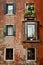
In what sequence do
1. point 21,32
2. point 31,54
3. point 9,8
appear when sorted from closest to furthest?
point 31,54 < point 21,32 < point 9,8

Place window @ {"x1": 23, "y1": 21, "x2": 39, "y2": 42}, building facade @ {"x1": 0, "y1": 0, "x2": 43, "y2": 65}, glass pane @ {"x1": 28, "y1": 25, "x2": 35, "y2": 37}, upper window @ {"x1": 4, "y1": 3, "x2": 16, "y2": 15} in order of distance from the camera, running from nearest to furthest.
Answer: building facade @ {"x1": 0, "y1": 0, "x2": 43, "y2": 65}, window @ {"x1": 23, "y1": 21, "x2": 39, "y2": 42}, glass pane @ {"x1": 28, "y1": 25, "x2": 35, "y2": 37}, upper window @ {"x1": 4, "y1": 3, "x2": 16, "y2": 15}

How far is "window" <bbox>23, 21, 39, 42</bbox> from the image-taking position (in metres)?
15.3

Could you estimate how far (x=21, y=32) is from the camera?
1543 cm

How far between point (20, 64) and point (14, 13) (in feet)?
12.5

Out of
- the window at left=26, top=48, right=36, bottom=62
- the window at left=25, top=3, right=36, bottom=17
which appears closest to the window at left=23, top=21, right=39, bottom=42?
the window at left=25, top=3, right=36, bottom=17

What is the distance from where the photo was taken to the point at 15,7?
51.5 ft

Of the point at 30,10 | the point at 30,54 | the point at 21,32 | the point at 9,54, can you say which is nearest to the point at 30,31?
the point at 21,32

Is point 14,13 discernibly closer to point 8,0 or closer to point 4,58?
point 8,0

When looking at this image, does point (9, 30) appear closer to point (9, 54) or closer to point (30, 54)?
point (9, 54)

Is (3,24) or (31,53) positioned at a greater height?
(3,24)

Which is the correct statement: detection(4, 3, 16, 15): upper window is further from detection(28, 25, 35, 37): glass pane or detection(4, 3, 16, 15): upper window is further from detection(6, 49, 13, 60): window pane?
detection(6, 49, 13, 60): window pane

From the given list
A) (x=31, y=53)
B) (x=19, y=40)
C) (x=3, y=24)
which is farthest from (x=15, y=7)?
Result: (x=31, y=53)

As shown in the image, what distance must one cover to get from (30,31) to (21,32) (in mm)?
674

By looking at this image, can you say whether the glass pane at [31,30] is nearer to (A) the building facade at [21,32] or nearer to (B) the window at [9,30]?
(A) the building facade at [21,32]
